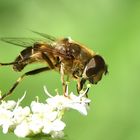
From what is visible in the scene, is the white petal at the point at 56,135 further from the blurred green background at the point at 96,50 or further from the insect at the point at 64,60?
the blurred green background at the point at 96,50

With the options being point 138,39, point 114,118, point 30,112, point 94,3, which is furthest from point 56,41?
point 94,3

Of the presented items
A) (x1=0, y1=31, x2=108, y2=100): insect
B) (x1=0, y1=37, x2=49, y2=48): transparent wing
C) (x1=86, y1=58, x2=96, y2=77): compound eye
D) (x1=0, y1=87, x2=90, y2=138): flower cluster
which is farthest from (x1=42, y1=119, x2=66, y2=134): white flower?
(x1=0, y1=37, x2=49, y2=48): transparent wing

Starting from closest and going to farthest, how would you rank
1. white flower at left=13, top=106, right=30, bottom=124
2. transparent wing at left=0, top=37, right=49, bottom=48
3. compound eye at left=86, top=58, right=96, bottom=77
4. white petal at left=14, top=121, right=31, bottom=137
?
1. white petal at left=14, top=121, right=31, bottom=137
2. white flower at left=13, top=106, right=30, bottom=124
3. compound eye at left=86, top=58, right=96, bottom=77
4. transparent wing at left=0, top=37, right=49, bottom=48

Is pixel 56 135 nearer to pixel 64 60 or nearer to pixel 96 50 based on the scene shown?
pixel 64 60

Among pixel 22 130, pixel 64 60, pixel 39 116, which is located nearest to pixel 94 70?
pixel 64 60

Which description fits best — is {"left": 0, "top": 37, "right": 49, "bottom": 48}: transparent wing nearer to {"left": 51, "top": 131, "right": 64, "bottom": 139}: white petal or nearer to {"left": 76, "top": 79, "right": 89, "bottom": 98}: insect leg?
{"left": 76, "top": 79, "right": 89, "bottom": 98}: insect leg

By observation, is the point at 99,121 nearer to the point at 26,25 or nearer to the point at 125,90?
the point at 125,90

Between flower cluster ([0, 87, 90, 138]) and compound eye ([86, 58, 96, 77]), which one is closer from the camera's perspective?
flower cluster ([0, 87, 90, 138])

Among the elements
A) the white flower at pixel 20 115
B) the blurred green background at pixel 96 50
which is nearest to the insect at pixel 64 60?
the white flower at pixel 20 115
